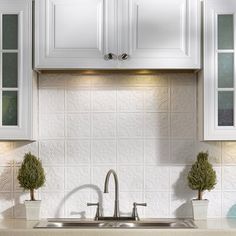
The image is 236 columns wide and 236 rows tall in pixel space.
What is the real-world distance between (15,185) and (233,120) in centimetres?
140

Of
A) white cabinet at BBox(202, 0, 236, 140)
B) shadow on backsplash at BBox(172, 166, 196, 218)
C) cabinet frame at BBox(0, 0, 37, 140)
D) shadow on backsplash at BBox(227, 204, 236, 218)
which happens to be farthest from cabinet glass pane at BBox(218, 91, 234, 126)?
cabinet frame at BBox(0, 0, 37, 140)

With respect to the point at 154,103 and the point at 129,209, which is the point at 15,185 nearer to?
the point at 129,209

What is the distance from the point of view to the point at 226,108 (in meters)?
3.65

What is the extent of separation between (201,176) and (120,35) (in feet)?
3.15

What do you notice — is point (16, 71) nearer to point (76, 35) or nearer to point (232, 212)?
point (76, 35)

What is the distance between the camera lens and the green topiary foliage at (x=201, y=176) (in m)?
3.74

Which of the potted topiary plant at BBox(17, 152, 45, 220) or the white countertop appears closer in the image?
the white countertop

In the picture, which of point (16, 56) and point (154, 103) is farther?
point (154, 103)

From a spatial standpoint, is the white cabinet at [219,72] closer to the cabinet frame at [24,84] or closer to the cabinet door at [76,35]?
the cabinet door at [76,35]

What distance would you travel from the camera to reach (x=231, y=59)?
144 inches

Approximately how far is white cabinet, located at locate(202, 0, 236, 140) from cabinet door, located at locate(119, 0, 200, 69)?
0.07 metres

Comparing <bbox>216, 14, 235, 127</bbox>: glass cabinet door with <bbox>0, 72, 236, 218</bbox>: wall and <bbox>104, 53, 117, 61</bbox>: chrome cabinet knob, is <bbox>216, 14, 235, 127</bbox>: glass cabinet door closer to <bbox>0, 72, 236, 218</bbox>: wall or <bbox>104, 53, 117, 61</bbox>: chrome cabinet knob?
<bbox>0, 72, 236, 218</bbox>: wall

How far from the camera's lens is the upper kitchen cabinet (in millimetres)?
3650

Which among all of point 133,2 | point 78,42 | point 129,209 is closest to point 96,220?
point 129,209
